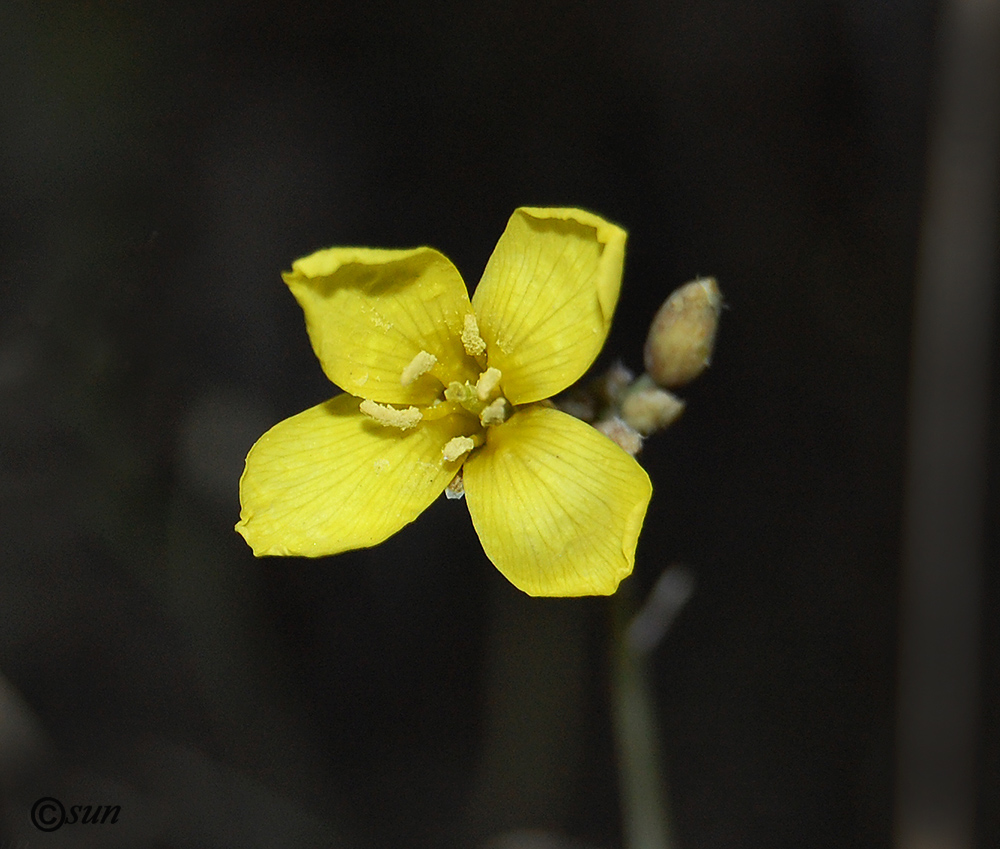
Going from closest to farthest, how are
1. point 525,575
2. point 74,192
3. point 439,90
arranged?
point 525,575
point 74,192
point 439,90

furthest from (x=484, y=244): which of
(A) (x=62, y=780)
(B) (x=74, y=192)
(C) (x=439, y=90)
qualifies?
(A) (x=62, y=780)

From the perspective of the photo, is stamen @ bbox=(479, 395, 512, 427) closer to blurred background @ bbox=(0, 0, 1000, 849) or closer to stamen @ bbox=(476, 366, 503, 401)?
stamen @ bbox=(476, 366, 503, 401)

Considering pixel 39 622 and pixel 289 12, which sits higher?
pixel 289 12

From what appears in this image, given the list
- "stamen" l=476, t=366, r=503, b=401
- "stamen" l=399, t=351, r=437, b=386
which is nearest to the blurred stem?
"stamen" l=476, t=366, r=503, b=401

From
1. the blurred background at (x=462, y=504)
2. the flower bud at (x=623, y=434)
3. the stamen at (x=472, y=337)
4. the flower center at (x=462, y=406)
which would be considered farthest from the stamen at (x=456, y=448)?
the blurred background at (x=462, y=504)

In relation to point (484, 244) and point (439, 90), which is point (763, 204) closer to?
point (484, 244)

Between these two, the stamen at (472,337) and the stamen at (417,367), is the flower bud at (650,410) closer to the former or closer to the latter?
the stamen at (472,337)

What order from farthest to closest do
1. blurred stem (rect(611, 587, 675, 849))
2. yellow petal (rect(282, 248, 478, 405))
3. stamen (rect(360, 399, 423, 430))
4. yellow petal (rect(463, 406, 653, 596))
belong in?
blurred stem (rect(611, 587, 675, 849))
stamen (rect(360, 399, 423, 430))
yellow petal (rect(282, 248, 478, 405))
yellow petal (rect(463, 406, 653, 596))
